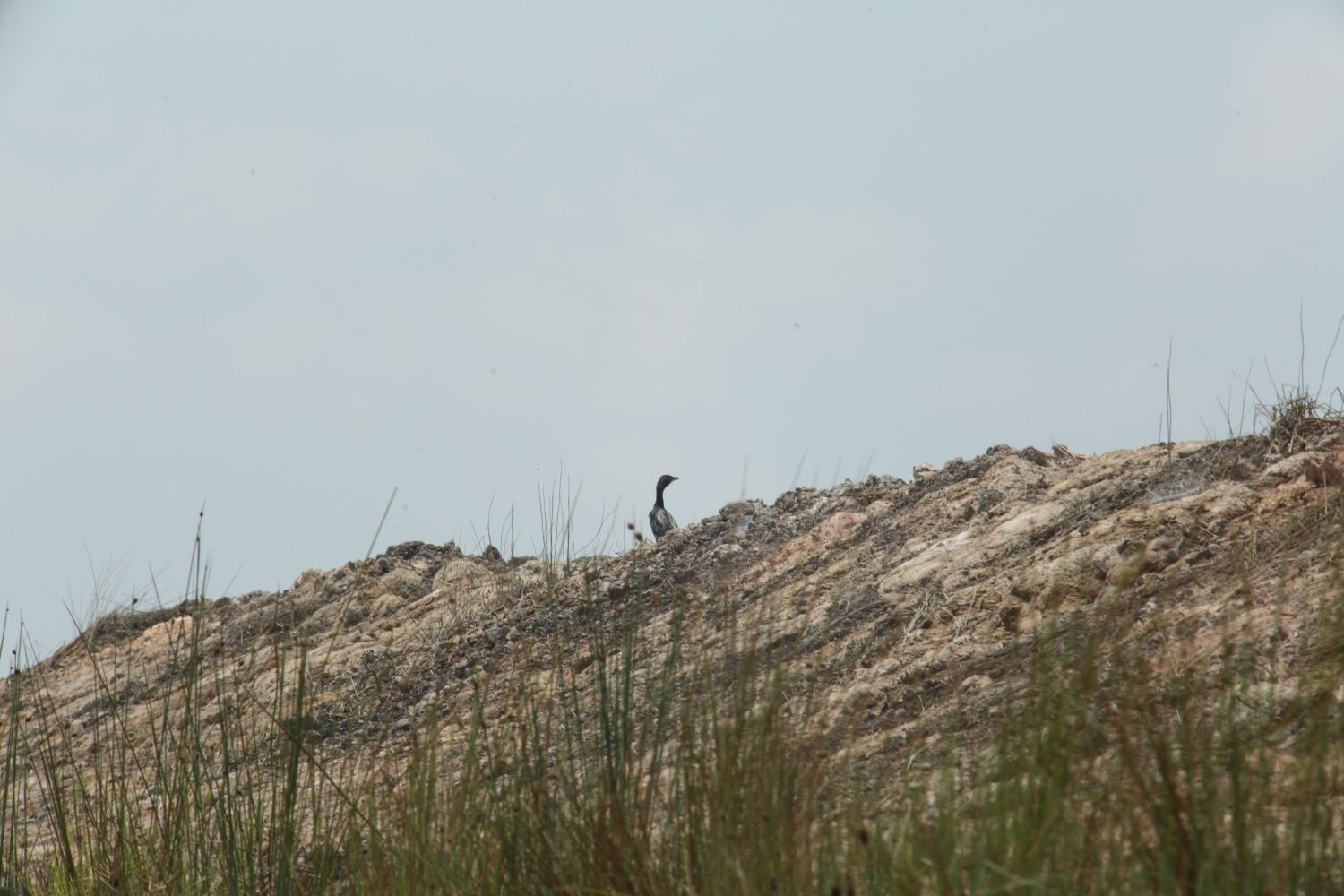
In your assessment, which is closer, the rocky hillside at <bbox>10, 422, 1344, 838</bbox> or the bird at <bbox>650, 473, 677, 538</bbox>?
the rocky hillside at <bbox>10, 422, 1344, 838</bbox>

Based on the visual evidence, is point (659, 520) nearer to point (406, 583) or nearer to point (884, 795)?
point (406, 583)

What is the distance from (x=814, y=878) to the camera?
2.54m

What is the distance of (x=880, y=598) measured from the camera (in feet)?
16.7

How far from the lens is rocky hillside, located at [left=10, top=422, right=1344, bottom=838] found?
3766 mm

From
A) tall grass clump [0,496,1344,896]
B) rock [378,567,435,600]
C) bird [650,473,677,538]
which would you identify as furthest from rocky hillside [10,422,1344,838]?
bird [650,473,677,538]

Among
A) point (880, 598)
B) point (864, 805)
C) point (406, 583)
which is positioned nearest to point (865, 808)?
point (864, 805)

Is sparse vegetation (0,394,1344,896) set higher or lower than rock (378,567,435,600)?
lower

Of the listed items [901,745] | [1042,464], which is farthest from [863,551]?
[901,745]

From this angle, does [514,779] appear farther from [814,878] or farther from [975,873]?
[975,873]

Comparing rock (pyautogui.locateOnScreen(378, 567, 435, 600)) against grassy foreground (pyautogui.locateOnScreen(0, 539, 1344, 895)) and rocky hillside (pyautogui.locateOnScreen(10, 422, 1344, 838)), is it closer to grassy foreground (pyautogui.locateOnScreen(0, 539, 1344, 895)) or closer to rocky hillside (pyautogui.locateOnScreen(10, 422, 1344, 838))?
rocky hillside (pyautogui.locateOnScreen(10, 422, 1344, 838))

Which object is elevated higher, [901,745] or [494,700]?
[494,700]

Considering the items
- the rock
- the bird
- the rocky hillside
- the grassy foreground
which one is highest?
the bird

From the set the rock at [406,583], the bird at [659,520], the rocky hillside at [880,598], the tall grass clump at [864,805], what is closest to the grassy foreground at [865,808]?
the tall grass clump at [864,805]

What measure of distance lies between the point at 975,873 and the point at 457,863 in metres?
1.34
